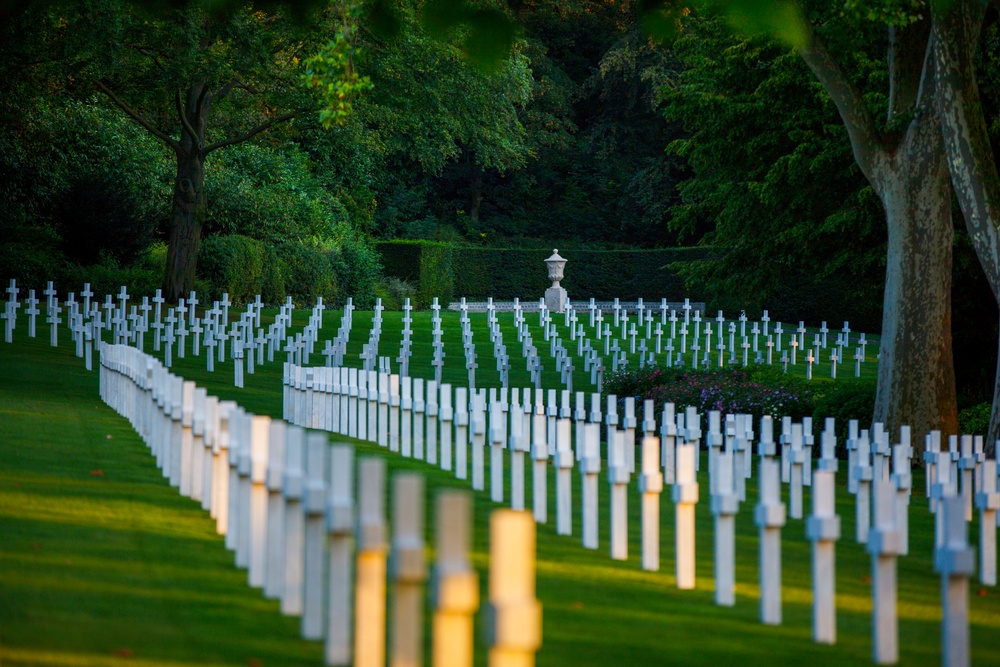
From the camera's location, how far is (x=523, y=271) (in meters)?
53.2

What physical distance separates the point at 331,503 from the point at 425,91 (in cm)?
2485

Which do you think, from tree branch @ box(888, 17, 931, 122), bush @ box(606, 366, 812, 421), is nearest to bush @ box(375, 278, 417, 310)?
bush @ box(606, 366, 812, 421)

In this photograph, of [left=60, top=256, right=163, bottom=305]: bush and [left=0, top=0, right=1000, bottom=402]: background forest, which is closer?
[left=0, top=0, right=1000, bottom=402]: background forest

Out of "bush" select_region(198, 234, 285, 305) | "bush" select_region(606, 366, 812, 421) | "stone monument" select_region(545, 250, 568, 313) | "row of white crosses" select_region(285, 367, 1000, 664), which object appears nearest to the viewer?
"row of white crosses" select_region(285, 367, 1000, 664)

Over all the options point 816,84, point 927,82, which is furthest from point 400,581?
point 816,84

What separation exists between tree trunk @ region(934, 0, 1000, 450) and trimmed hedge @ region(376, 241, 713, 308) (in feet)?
115

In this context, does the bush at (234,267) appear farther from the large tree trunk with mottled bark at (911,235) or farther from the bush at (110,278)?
the large tree trunk with mottled bark at (911,235)

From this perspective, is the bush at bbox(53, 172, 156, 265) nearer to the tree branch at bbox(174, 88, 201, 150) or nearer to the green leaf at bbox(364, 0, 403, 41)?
the tree branch at bbox(174, 88, 201, 150)

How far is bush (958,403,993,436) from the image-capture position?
1667cm

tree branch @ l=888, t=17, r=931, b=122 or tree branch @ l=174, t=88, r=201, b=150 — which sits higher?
tree branch @ l=174, t=88, r=201, b=150

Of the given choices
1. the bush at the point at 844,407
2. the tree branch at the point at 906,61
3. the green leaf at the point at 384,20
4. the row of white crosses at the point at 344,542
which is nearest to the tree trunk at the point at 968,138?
the tree branch at the point at 906,61

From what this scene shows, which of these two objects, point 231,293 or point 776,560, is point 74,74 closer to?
point 231,293

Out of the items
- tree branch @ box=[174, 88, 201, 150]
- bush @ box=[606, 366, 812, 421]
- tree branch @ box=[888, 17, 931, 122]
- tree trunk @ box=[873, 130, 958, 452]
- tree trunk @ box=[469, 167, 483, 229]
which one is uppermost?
tree trunk @ box=[469, 167, 483, 229]

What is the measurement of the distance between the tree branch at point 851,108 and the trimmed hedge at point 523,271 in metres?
33.4
